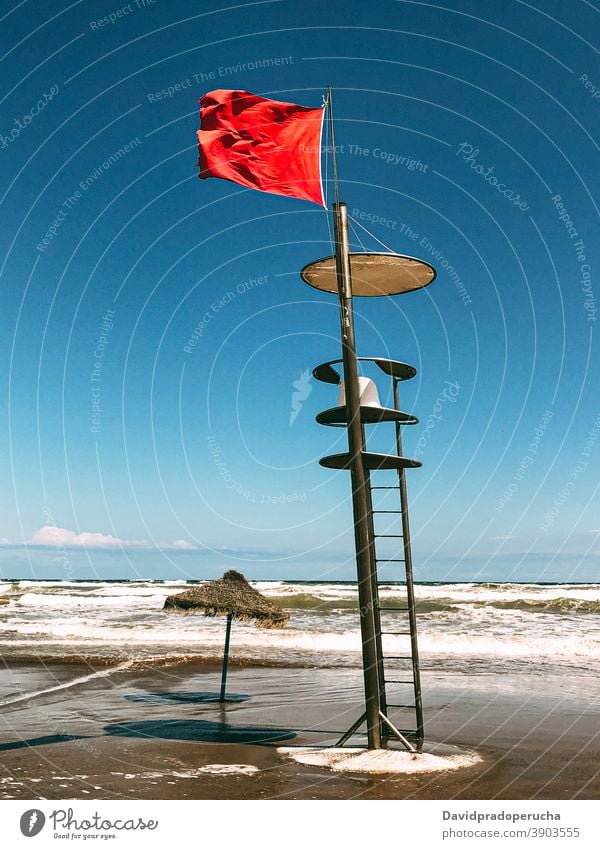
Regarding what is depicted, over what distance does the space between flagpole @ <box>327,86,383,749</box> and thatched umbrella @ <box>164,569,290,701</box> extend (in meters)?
5.95

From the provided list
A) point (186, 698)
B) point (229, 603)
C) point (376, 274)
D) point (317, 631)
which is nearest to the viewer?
point (376, 274)

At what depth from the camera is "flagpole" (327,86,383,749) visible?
23.8 ft

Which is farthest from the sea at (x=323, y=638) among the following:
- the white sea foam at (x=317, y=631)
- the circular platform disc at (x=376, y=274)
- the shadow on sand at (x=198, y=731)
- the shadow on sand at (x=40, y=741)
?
the circular platform disc at (x=376, y=274)

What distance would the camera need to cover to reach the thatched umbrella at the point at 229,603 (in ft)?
43.3

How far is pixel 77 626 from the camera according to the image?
29.7m

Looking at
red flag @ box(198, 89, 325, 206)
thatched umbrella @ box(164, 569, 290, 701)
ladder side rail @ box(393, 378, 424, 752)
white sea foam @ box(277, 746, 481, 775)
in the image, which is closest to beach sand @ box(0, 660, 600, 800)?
white sea foam @ box(277, 746, 481, 775)

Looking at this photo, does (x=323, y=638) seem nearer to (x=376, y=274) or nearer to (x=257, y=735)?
(x=257, y=735)

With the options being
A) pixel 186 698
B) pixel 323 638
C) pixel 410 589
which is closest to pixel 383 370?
pixel 410 589

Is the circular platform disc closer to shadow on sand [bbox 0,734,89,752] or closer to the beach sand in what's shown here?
the beach sand

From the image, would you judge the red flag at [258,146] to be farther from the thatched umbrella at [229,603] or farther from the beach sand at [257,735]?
the thatched umbrella at [229,603]

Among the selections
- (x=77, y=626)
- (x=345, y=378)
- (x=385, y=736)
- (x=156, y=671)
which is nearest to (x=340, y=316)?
(x=345, y=378)

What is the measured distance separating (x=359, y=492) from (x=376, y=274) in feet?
8.67

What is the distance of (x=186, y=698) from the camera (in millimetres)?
13562

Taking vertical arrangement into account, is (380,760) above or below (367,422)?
below
